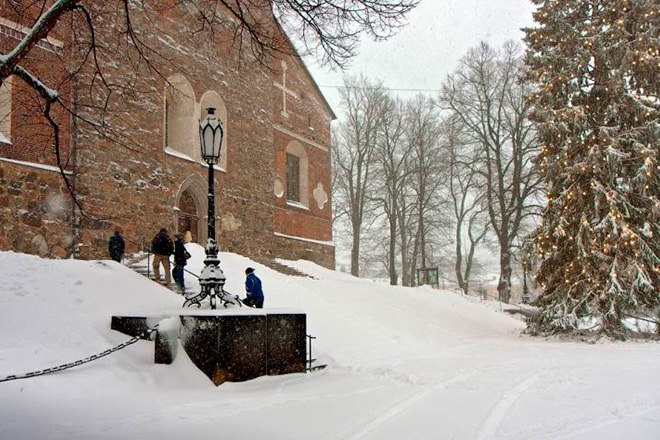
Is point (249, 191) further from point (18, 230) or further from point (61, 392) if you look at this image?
point (61, 392)

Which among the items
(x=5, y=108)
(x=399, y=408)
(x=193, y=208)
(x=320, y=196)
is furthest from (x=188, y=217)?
(x=399, y=408)

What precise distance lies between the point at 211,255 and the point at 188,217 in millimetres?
11577

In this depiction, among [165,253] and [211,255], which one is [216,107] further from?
[211,255]

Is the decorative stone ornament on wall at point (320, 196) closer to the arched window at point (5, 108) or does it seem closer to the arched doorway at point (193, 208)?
the arched doorway at point (193, 208)

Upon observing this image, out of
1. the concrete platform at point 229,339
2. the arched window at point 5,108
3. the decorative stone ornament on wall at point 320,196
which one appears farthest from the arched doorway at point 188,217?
the concrete platform at point 229,339

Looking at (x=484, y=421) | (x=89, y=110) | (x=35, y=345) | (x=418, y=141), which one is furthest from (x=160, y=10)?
(x=418, y=141)

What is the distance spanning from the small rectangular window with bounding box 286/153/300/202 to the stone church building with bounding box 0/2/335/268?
81mm

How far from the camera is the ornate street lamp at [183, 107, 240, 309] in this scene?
7898 millimetres

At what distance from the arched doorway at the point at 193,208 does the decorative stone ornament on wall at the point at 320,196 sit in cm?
958

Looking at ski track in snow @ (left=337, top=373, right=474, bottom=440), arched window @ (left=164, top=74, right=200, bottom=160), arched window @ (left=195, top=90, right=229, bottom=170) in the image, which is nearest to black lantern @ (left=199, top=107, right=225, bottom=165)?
ski track in snow @ (left=337, top=373, right=474, bottom=440)

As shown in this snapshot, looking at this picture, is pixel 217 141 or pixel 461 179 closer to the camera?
pixel 217 141

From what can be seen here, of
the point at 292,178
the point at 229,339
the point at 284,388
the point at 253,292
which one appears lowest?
the point at 284,388

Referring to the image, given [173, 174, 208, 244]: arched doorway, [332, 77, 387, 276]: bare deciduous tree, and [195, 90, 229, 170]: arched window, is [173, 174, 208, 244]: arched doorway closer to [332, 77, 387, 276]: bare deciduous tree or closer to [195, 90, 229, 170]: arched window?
[195, 90, 229, 170]: arched window

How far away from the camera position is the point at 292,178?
2714cm
